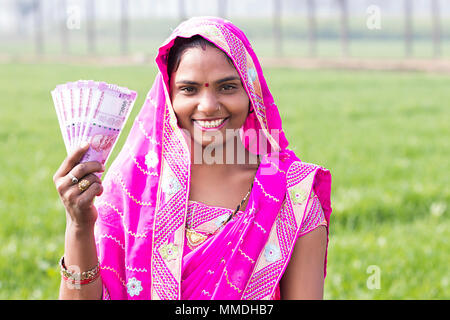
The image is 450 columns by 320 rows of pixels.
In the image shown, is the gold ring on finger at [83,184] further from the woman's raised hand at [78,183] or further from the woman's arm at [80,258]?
the woman's arm at [80,258]

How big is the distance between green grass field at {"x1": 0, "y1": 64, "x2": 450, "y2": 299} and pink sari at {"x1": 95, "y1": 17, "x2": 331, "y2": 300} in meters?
2.21

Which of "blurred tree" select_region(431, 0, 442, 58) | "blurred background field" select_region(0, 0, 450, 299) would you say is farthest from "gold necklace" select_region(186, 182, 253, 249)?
"blurred tree" select_region(431, 0, 442, 58)

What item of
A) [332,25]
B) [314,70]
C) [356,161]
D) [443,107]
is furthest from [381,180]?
[332,25]

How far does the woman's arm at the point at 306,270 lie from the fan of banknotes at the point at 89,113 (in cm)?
75

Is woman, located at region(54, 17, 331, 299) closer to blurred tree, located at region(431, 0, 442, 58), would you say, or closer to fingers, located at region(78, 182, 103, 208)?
fingers, located at region(78, 182, 103, 208)

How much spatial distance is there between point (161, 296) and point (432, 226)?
4142mm

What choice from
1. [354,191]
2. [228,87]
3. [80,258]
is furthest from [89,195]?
[354,191]

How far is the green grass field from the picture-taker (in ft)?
14.8

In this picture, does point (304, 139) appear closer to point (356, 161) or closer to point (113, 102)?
point (356, 161)

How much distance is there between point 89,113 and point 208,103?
392 mm

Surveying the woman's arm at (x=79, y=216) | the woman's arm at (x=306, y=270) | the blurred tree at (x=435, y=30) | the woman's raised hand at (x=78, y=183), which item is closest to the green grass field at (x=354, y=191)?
the woman's arm at (x=306, y=270)

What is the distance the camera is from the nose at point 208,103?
6.64ft

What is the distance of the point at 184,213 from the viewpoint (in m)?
2.12

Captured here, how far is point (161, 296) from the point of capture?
209 centimetres
